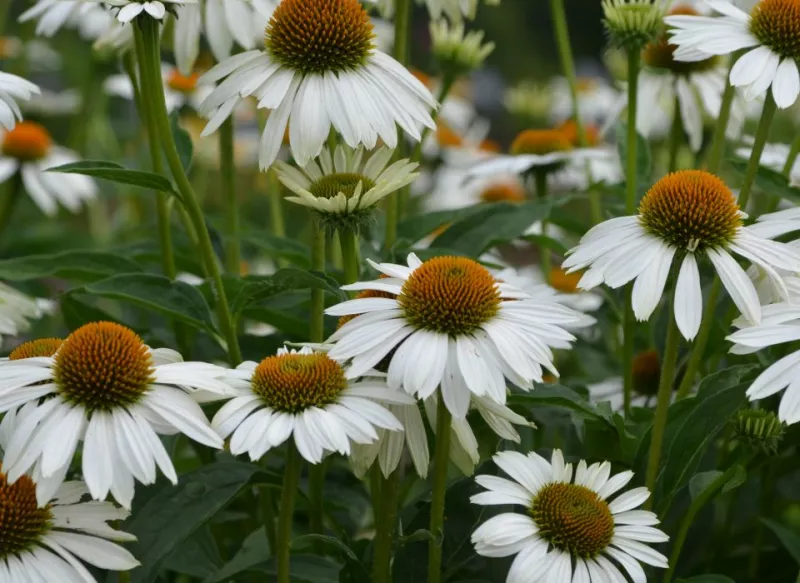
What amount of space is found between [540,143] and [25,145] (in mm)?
1166

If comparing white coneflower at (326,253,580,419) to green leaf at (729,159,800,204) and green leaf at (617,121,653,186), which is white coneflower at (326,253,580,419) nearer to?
green leaf at (729,159,800,204)

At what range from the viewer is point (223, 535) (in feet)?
4.74

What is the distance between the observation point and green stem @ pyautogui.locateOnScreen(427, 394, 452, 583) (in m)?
0.91

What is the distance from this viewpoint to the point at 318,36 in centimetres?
105

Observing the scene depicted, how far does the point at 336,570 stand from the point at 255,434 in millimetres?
300

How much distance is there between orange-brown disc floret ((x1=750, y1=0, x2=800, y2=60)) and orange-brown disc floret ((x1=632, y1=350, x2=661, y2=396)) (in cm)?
45

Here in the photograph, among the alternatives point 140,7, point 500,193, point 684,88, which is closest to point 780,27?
point 684,88

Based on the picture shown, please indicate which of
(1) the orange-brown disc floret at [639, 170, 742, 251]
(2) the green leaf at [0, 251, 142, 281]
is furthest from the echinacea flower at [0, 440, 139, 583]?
(1) the orange-brown disc floret at [639, 170, 742, 251]

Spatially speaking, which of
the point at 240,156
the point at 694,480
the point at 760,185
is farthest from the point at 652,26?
the point at 240,156

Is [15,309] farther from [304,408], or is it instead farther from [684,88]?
[684,88]

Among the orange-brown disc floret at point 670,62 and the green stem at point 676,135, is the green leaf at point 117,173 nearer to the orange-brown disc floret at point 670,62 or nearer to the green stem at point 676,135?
the green stem at point 676,135

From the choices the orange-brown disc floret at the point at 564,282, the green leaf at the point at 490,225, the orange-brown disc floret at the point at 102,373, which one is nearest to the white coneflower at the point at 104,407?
the orange-brown disc floret at the point at 102,373

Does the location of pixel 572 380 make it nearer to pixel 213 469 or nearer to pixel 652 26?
pixel 652 26

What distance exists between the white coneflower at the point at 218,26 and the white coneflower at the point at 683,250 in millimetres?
545
